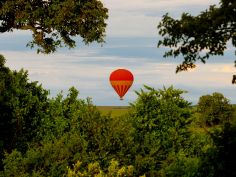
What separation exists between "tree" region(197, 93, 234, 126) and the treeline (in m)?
58.7

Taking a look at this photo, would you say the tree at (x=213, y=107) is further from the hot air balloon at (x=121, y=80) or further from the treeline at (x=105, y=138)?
the treeline at (x=105, y=138)

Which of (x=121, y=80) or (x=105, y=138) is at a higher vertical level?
(x=121, y=80)

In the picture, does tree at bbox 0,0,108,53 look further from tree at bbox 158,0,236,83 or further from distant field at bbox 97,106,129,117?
tree at bbox 158,0,236,83

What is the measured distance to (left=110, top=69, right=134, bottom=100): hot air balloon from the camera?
7231 cm

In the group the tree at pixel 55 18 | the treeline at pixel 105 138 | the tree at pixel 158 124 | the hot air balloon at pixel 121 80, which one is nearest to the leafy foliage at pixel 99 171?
the treeline at pixel 105 138

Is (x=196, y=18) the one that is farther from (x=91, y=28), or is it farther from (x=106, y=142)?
(x=91, y=28)

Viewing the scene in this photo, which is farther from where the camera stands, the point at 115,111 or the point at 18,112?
the point at 115,111

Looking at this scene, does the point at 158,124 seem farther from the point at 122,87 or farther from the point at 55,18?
the point at 122,87

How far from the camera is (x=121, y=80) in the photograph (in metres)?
73.1

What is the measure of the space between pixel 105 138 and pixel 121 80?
46.0m

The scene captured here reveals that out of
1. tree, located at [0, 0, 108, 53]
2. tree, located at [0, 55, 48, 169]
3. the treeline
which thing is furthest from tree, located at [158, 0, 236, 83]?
tree, located at [0, 0, 108, 53]

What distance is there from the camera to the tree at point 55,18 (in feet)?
170

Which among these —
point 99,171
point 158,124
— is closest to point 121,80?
point 158,124

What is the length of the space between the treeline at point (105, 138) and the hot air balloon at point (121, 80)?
1567 inches
